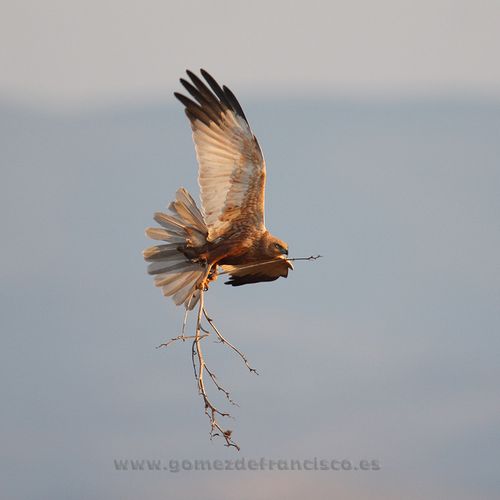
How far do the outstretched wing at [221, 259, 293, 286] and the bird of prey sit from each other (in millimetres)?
15

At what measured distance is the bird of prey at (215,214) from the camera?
26.5 feet

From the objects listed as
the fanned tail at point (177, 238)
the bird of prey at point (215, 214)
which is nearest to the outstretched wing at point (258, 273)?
the bird of prey at point (215, 214)

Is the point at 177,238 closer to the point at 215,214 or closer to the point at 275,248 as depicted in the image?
the point at 215,214

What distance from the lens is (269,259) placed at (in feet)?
26.9

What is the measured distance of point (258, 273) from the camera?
8.59m

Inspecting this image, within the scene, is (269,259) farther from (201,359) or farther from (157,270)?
(201,359)

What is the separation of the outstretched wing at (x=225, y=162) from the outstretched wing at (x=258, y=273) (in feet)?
1.33

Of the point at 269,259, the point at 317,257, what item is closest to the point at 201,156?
the point at 269,259

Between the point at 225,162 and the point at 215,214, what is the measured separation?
504 millimetres

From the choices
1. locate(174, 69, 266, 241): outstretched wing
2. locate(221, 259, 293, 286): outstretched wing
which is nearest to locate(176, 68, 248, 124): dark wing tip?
locate(174, 69, 266, 241): outstretched wing

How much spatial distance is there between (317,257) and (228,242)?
218 cm

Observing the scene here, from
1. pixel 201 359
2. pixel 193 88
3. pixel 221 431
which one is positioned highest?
pixel 193 88

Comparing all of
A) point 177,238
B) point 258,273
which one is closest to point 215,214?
point 177,238

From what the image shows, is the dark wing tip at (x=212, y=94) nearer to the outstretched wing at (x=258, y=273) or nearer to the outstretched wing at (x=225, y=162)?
the outstretched wing at (x=225, y=162)
